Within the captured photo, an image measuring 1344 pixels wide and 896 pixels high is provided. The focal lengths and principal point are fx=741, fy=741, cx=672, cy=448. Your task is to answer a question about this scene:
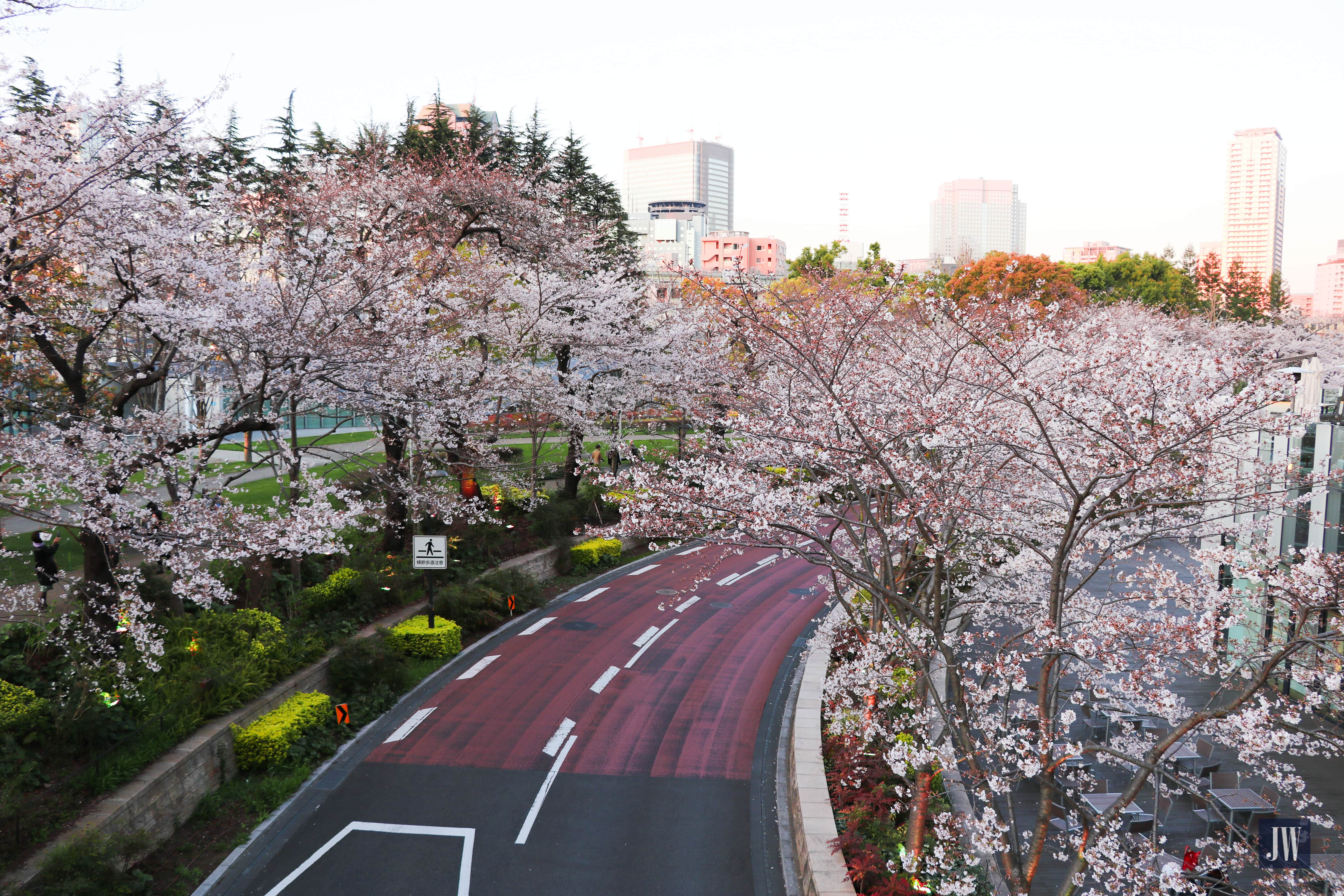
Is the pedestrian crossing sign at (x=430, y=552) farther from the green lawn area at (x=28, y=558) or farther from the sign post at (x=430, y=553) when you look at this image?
A: the green lawn area at (x=28, y=558)

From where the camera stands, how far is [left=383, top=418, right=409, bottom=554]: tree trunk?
17000 mm

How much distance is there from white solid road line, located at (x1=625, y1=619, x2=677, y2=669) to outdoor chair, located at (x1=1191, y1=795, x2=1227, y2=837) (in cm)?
1056

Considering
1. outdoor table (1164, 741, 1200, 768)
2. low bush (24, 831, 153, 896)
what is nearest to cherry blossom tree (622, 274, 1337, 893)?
outdoor table (1164, 741, 1200, 768)

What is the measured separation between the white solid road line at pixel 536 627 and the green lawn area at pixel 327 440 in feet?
20.4

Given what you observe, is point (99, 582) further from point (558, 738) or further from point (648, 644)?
point (648, 644)

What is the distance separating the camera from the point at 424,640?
1631 cm

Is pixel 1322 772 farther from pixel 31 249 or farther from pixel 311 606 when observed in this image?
pixel 31 249

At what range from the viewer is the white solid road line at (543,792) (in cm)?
1070

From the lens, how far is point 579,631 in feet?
61.2

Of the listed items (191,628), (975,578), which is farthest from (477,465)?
(975,578)

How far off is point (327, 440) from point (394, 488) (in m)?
→ 18.8

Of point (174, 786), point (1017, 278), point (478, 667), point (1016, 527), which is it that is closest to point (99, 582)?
point (174, 786)

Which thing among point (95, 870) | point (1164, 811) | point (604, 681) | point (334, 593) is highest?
point (334, 593)

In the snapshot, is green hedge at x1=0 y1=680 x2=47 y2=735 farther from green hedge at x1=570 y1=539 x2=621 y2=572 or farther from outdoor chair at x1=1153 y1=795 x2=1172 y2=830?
outdoor chair at x1=1153 y1=795 x2=1172 y2=830
